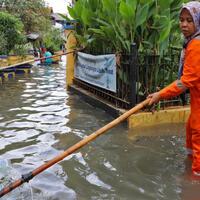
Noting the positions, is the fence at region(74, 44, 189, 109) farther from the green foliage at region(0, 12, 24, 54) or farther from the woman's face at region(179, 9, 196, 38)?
the green foliage at region(0, 12, 24, 54)

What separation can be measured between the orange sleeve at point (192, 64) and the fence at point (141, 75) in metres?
2.45

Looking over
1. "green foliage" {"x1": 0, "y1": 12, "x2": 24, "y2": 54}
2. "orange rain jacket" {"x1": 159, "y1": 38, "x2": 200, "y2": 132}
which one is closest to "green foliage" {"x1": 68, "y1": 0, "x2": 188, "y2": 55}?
"orange rain jacket" {"x1": 159, "y1": 38, "x2": 200, "y2": 132}

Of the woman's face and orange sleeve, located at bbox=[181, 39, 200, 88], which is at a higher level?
the woman's face

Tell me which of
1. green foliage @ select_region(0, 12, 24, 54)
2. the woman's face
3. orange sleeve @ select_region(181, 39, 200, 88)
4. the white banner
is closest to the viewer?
orange sleeve @ select_region(181, 39, 200, 88)

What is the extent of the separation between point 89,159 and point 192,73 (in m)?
1.86

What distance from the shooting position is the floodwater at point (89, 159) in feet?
13.1

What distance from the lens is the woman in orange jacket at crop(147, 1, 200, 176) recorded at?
399cm

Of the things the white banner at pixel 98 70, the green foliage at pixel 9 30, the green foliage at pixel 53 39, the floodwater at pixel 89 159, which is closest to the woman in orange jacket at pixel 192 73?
the floodwater at pixel 89 159

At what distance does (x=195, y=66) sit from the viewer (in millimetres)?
3967

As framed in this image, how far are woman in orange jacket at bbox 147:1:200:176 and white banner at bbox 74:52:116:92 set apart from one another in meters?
2.99

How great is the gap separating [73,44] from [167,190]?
6.77 meters

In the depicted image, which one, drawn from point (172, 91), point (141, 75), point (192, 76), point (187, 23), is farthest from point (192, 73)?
point (141, 75)

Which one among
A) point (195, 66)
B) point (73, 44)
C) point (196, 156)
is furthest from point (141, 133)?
point (73, 44)

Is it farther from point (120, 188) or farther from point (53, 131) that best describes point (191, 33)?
point (53, 131)
